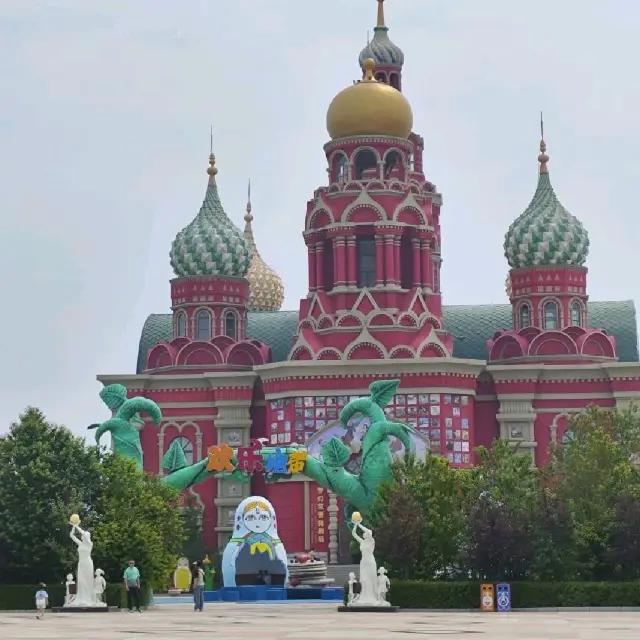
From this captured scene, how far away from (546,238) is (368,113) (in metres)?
8.89

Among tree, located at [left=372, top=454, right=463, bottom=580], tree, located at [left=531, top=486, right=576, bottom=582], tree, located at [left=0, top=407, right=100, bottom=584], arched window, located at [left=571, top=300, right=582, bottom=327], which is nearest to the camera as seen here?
tree, located at [left=531, top=486, right=576, bottom=582]

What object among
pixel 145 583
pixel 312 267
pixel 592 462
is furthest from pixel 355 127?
pixel 145 583

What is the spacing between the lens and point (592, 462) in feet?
169

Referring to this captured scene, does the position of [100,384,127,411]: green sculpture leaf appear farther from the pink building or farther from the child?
the child

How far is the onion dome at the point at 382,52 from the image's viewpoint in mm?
77688

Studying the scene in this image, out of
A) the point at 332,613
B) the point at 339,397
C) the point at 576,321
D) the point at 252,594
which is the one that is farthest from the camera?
the point at 576,321

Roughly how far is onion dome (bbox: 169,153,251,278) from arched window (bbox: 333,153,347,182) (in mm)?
5630

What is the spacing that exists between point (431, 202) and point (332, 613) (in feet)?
122

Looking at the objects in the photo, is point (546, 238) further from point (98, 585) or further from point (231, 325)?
point (98, 585)

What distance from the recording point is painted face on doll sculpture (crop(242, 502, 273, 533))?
5212cm

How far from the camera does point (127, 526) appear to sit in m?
45.2

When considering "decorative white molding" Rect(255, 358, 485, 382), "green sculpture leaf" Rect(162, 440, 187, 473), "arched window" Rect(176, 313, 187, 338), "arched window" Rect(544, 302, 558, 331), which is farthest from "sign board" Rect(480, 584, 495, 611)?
"arched window" Rect(176, 313, 187, 338)

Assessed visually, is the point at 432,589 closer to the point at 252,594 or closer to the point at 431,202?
the point at 252,594

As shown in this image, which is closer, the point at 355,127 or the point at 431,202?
the point at 355,127
